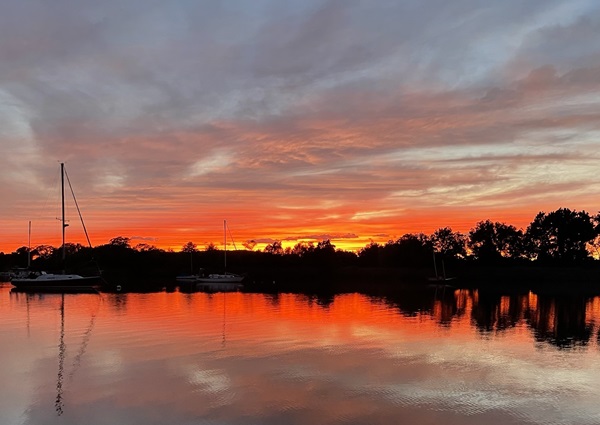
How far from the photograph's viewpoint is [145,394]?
696 inches

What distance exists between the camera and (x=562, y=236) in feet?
475

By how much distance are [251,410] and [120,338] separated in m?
15.9

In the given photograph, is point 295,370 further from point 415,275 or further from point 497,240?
point 497,240

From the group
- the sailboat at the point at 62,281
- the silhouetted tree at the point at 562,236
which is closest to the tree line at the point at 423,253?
the silhouetted tree at the point at 562,236

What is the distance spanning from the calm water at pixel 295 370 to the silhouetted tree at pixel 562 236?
4545 inches

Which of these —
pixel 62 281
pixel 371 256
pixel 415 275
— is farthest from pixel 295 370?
pixel 371 256

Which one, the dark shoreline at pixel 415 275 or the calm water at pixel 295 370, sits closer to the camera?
the calm water at pixel 295 370

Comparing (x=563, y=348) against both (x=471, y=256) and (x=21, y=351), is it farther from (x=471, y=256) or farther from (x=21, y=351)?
(x=471, y=256)

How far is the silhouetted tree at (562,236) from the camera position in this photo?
14250 cm

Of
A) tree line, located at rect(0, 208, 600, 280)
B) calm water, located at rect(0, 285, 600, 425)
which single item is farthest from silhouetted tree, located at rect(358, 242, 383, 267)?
calm water, located at rect(0, 285, 600, 425)

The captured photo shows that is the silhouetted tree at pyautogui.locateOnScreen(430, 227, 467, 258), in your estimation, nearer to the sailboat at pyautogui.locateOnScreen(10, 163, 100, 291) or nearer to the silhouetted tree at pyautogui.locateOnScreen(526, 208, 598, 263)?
the silhouetted tree at pyautogui.locateOnScreen(526, 208, 598, 263)

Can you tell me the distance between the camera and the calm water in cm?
1583

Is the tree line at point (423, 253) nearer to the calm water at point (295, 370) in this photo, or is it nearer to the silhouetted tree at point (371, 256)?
the silhouetted tree at point (371, 256)

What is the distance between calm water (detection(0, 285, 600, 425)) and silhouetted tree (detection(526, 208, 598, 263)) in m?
115
